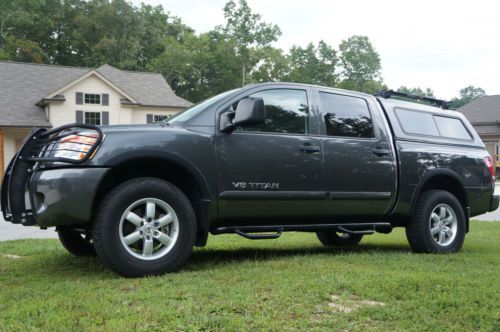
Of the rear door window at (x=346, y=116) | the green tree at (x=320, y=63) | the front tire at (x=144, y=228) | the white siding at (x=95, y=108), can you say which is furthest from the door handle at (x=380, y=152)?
the green tree at (x=320, y=63)

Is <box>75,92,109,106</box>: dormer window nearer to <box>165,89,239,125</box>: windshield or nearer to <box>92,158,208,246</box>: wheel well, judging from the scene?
<box>165,89,239,125</box>: windshield

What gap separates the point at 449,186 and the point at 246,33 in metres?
51.2

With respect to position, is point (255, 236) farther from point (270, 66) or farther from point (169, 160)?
point (270, 66)

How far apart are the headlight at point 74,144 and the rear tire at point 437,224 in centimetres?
380

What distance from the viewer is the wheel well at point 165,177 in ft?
15.4

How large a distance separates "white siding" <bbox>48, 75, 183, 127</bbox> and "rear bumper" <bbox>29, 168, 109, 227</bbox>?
28599mm

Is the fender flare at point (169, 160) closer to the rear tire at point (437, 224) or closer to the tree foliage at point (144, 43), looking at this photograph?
the rear tire at point (437, 224)

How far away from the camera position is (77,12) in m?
58.9

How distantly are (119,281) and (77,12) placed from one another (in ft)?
196

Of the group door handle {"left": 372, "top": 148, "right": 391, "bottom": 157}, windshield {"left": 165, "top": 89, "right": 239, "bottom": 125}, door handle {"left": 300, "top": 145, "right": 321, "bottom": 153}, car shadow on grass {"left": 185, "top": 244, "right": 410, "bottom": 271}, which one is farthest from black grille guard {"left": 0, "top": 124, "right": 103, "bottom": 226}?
door handle {"left": 372, "top": 148, "right": 391, "bottom": 157}

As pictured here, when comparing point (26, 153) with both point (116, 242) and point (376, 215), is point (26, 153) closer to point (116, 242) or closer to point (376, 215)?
point (116, 242)

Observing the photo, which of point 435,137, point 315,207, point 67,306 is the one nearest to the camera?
point 67,306

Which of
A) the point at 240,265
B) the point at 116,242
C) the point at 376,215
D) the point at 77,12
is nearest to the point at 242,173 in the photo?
the point at 240,265

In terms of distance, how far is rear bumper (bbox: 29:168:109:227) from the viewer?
14.0ft
